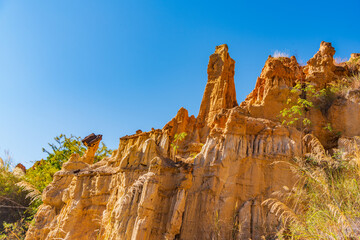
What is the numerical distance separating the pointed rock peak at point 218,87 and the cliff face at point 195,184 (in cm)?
306

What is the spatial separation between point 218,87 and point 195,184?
881cm

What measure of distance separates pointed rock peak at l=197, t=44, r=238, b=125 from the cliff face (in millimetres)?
3060

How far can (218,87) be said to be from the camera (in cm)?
1917

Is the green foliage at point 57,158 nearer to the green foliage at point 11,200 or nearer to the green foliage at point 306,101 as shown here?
the green foliage at point 11,200

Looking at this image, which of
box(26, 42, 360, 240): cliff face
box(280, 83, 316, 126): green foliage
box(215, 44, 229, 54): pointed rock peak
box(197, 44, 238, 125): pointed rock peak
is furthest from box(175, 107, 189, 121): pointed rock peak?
box(280, 83, 316, 126): green foliage

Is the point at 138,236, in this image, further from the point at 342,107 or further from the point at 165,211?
the point at 342,107

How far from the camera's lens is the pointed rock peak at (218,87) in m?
18.4

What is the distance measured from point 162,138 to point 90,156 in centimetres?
777

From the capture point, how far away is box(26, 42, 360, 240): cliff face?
35.3 ft

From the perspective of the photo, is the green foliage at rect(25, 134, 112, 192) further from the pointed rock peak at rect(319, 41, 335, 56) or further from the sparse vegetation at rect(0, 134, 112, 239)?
the pointed rock peak at rect(319, 41, 335, 56)

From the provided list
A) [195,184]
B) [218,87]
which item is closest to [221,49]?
[218,87]

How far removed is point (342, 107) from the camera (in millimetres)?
13812

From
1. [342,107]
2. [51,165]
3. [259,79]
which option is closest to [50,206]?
[51,165]

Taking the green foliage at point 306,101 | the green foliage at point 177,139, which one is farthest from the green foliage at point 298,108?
the green foliage at point 177,139
